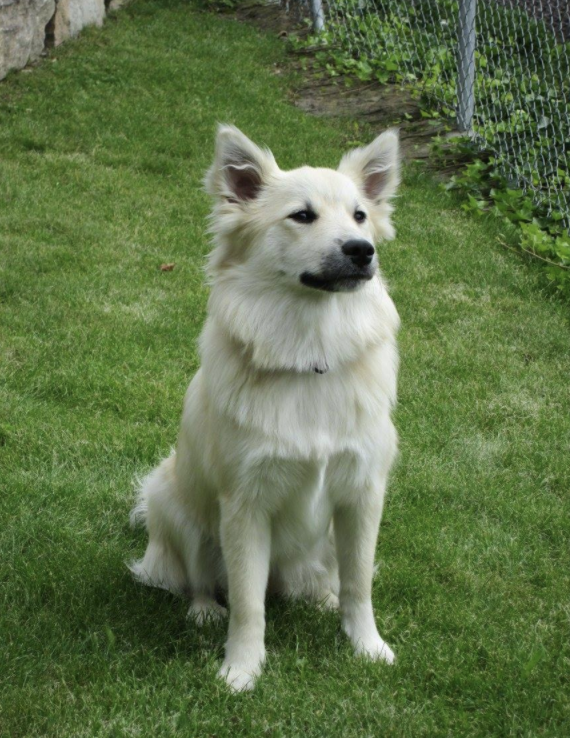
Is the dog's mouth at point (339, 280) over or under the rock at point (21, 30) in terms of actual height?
under

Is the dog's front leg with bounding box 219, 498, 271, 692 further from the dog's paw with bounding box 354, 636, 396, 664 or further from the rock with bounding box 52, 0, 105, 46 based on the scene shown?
the rock with bounding box 52, 0, 105, 46

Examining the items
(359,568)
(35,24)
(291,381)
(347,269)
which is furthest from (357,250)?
(35,24)

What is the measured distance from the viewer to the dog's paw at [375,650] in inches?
114

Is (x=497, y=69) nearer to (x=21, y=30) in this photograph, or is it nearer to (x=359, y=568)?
(x=21, y=30)

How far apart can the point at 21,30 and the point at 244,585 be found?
22.9ft

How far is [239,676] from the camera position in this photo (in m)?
2.77

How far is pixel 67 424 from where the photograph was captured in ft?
14.0

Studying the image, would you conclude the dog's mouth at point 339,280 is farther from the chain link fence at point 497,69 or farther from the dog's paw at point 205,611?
the chain link fence at point 497,69

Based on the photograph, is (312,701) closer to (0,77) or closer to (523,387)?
(523,387)

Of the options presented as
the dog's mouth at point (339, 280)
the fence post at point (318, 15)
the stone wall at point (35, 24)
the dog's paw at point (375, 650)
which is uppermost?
the fence post at point (318, 15)

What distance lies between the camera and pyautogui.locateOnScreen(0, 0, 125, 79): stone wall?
26.4ft

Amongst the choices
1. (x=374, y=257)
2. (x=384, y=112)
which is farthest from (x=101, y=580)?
(x=384, y=112)

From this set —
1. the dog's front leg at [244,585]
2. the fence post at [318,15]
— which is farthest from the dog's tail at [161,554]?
the fence post at [318,15]

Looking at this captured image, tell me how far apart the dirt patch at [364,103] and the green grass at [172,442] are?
342 millimetres
